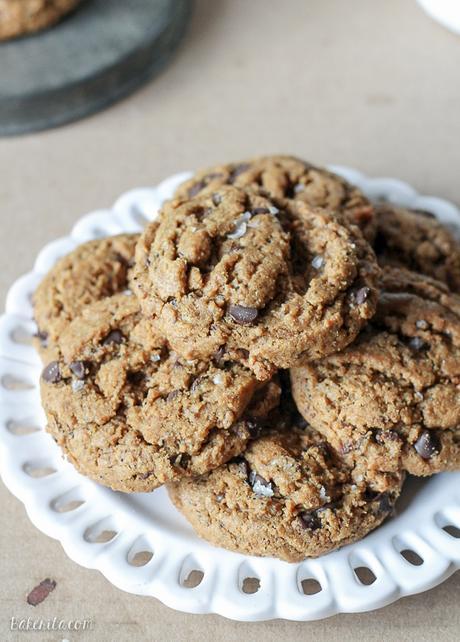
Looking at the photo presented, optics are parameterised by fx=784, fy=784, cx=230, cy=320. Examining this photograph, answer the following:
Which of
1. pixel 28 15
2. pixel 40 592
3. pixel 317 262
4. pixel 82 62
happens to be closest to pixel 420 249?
pixel 317 262

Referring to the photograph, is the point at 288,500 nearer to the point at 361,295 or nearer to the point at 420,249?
the point at 361,295

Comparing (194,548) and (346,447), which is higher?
→ (346,447)

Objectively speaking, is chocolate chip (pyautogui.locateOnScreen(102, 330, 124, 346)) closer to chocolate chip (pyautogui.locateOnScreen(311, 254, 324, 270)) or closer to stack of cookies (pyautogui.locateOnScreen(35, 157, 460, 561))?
stack of cookies (pyautogui.locateOnScreen(35, 157, 460, 561))

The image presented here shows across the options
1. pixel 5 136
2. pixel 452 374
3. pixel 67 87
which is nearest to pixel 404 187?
pixel 452 374

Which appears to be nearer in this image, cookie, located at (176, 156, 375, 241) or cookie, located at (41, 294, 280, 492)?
cookie, located at (41, 294, 280, 492)

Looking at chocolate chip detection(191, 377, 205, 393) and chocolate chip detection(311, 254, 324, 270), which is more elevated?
chocolate chip detection(311, 254, 324, 270)

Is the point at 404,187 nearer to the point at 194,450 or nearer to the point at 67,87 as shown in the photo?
the point at 194,450

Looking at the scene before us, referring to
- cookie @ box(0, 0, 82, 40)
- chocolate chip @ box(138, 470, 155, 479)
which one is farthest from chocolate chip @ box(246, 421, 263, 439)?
cookie @ box(0, 0, 82, 40)
